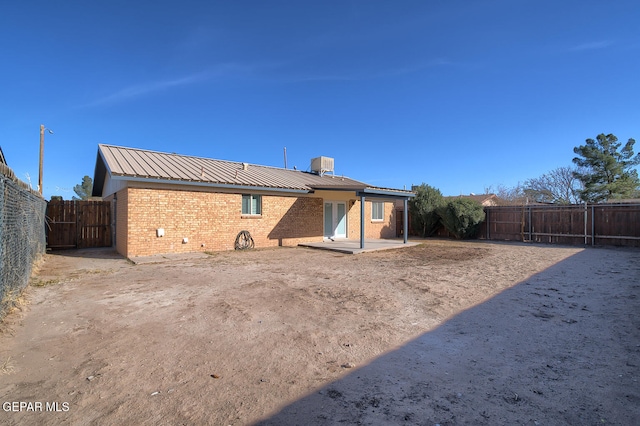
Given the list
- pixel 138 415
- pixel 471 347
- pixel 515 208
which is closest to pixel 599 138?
pixel 515 208

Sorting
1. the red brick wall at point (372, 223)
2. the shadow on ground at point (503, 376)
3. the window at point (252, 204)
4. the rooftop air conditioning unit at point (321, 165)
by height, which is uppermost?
the rooftop air conditioning unit at point (321, 165)

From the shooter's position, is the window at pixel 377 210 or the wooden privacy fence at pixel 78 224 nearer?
the wooden privacy fence at pixel 78 224

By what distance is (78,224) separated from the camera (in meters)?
14.6

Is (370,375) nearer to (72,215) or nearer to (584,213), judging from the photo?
(72,215)

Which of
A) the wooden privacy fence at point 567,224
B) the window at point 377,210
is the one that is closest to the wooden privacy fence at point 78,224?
the window at point 377,210

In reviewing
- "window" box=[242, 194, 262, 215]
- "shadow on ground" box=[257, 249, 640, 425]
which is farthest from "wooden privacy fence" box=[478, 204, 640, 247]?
"window" box=[242, 194, 262, 215]

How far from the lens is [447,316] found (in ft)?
17.3

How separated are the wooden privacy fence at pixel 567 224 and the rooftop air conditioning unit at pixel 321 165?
10112 mm

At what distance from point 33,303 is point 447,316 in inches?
275

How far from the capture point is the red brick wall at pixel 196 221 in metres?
11.6

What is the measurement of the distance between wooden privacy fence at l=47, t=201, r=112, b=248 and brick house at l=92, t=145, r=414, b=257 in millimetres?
1077

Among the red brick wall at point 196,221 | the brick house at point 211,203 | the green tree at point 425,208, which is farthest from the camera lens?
the green tree at point 425,208

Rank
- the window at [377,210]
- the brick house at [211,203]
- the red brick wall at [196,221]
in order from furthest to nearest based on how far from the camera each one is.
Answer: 1. the window at [377,210]
2. the brick house at [211,203]
3. the red brick wall at [196,221]

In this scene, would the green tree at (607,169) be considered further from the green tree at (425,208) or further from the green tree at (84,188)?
the green tree at (84,188)
